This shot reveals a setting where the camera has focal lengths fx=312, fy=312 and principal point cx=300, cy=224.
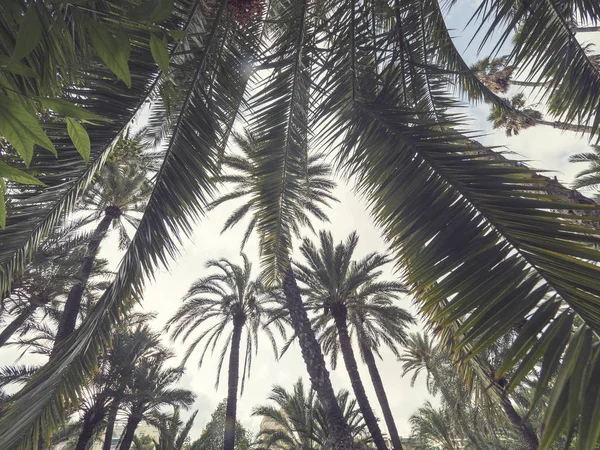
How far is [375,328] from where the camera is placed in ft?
53.6

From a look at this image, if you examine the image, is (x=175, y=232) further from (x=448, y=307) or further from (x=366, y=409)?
(x=366, y=409)

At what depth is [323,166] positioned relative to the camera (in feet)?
46.2

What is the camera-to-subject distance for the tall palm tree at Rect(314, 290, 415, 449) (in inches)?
573

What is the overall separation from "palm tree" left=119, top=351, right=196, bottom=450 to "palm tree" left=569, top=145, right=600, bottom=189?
900 inches

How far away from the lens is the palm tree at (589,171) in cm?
1583

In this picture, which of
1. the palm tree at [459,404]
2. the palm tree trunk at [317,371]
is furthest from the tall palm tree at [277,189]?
the palm tree trunk at [317,371]

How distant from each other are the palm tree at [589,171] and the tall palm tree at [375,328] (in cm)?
1108

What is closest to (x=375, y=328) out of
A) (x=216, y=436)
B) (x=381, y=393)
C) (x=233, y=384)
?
(x=381, y=393)

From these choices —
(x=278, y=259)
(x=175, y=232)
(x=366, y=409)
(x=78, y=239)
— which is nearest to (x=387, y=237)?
(x=175, y=232)

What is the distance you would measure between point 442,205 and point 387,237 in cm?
40

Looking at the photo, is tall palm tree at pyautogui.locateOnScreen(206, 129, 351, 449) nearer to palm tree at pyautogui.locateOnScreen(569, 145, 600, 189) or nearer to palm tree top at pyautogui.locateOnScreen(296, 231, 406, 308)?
palm tree top at pyautogui.locateOnScreen(296, 231, 406, 308)

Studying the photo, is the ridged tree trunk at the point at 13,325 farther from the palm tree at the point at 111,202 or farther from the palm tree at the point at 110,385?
the palm tree at the point at 110,385

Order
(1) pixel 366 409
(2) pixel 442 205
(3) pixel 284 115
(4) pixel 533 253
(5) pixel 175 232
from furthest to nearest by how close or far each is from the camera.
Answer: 1. (1) pixel 366 409
2. (3) pixel 284 115
3. (5) pixel 175 232
4. (2) pixel 442 205
5. (4) pixel 533 253

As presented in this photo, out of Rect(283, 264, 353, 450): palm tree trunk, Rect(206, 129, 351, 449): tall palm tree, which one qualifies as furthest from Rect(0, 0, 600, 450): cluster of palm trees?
Rect(283, 264, 353, 450): palm tree trunk
